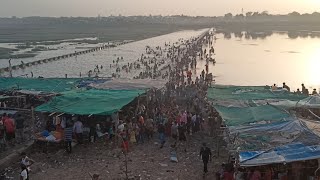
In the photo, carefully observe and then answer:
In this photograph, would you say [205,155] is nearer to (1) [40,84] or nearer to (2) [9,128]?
(2) [9,128]

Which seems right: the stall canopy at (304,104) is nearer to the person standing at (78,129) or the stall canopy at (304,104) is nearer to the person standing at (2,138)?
the person standing at (78,129)

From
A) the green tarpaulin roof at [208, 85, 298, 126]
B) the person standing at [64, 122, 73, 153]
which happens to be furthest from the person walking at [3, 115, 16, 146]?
the green tarpaulin roof at [208, 85, 298, 126]

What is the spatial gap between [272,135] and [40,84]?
552 inches

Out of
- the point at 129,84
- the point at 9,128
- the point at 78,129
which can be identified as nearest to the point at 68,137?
the point at 78,129

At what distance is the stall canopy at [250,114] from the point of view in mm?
13266

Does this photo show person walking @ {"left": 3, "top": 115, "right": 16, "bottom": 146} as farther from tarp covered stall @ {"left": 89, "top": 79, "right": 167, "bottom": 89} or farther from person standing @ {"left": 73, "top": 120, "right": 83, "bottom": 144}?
tarp covered stall @ {"left": 89, "top": 79, "right": 167, "bottom": 89}

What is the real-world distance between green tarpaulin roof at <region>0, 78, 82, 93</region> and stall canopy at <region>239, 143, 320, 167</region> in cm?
1225

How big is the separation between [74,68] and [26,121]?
27380 millimetres

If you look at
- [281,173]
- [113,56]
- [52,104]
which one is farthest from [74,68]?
[281,173]

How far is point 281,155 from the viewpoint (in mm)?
10398

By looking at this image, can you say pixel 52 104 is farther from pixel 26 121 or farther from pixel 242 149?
pixel 242 149

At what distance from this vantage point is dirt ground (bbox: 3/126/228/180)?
13.2 m

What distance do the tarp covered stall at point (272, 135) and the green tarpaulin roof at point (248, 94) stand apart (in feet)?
16.4

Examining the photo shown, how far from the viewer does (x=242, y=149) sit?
1117cm
